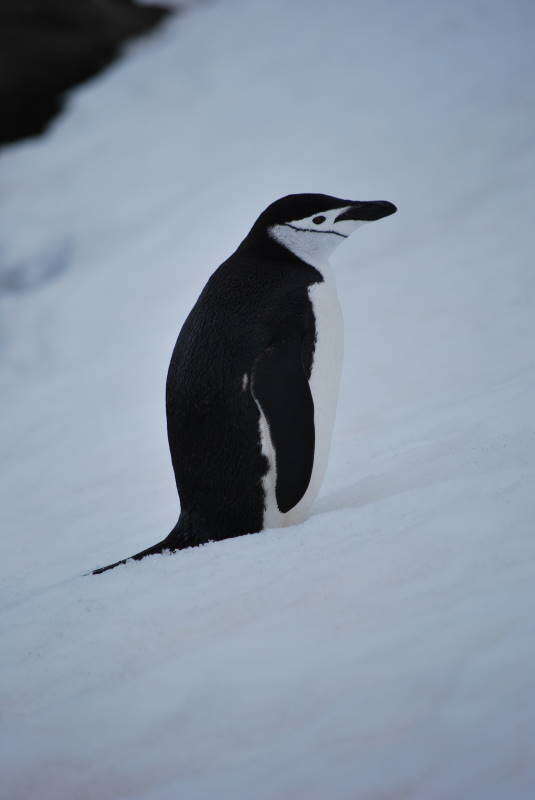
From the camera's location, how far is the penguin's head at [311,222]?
154cm

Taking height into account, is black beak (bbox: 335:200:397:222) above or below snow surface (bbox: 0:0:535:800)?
above

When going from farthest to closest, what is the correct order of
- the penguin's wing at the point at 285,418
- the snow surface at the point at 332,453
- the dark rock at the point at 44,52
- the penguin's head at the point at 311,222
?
the dark rock at the point at 44,52, the penguin's head at the point at 311,222, the penguin's wing at the point at 285,418, the snow surface at the point at 332,453

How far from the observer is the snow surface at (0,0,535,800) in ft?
2.86

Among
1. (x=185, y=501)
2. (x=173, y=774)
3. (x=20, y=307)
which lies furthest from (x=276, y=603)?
(x=20, y=307)

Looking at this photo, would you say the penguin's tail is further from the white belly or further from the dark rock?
the dark rock

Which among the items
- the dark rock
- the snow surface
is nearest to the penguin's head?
the snow surface

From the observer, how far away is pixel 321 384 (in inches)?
59.8

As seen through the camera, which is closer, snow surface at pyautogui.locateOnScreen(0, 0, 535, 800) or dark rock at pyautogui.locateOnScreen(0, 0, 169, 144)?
snow surface at pyautogui.locateOnScreen(0, 0, 535, 800)

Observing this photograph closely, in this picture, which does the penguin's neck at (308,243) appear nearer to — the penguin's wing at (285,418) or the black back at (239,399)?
the black back at (239,399)

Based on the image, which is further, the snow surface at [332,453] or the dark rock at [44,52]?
the dark rock at [44,52]

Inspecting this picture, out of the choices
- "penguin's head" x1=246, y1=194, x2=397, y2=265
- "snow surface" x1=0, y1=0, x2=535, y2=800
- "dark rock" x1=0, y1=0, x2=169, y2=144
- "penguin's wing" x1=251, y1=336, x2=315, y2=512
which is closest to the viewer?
"snow surface" x1=0, y1=0, x2=535, y2=800

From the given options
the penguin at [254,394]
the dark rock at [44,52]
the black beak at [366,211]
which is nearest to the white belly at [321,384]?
the penguin at [254,394]

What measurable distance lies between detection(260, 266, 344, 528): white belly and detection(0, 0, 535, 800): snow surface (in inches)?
2.5

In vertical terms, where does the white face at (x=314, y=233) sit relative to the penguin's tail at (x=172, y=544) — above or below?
above
